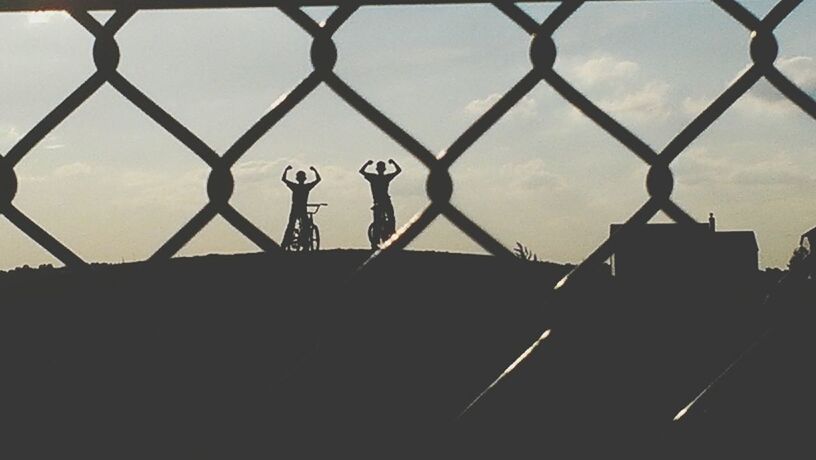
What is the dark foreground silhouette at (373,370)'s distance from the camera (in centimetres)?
134

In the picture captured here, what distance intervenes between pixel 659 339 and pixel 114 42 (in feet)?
2.61

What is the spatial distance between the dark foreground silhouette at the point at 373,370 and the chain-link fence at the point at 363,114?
70mm

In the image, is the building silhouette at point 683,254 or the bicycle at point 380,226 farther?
the bicycle at point 380,226

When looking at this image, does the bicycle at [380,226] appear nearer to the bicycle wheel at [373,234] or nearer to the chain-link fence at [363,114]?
the bicycle wheel at [373,234]

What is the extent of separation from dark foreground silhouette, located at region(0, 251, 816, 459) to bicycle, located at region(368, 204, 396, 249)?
14.0 meters

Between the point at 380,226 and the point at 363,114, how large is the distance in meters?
15.7

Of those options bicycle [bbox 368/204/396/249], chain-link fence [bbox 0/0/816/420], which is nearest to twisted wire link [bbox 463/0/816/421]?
chain-link fence [bbox 0/0/816/420]

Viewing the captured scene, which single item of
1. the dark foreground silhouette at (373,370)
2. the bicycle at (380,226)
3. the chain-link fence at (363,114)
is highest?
the bicycle at (380,226)

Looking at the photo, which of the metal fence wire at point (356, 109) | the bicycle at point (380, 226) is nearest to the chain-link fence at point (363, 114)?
the metal fence wire at point (356, 109)

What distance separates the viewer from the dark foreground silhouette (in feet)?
4.40

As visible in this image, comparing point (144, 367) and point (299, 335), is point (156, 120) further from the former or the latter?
point (144, 367)

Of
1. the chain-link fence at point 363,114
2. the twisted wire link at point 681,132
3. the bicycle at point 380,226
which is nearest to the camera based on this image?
→ the chain-link fence at point 363,114

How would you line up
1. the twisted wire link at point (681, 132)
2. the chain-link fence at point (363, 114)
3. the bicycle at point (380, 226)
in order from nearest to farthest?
the chain-link fence at point (363, 114), the twisted wire link at point (681, 132), the bicycle at point (380, 226)

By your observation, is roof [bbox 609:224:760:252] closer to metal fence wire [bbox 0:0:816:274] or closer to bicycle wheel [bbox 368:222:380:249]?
metal fence wire [bbox 0:0:816:274]
